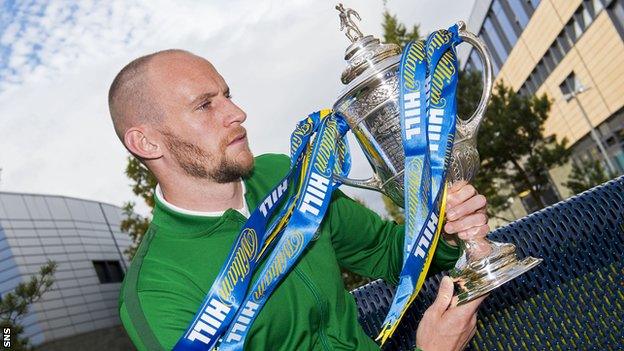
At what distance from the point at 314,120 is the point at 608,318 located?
1885 mm

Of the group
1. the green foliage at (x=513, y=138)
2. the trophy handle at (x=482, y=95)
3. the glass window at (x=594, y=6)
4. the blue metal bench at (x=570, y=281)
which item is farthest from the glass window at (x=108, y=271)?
the trophy handle at (x=482, y=95)

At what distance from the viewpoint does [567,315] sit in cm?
324

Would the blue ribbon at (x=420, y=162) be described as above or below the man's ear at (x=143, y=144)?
below

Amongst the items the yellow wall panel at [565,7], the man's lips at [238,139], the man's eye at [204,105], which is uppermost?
the yellow wall panel at [565,7]

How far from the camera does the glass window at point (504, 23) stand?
37.6 metres

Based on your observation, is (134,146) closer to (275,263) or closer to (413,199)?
(275,263)

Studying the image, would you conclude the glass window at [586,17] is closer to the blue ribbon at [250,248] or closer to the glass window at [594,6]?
the glass window at [594,6]

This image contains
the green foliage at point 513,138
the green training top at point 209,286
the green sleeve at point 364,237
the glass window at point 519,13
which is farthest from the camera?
the glass window at point 519,13

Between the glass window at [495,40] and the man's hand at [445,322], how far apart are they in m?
40.8

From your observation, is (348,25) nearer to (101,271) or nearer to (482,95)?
(482,95)

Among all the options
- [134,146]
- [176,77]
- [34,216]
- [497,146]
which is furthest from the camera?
[34,216]

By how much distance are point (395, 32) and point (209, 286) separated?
18.4 m

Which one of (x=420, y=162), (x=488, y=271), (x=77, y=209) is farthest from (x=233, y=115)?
(x=77, y=209)

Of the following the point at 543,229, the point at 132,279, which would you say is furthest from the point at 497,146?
the point at 132,279
